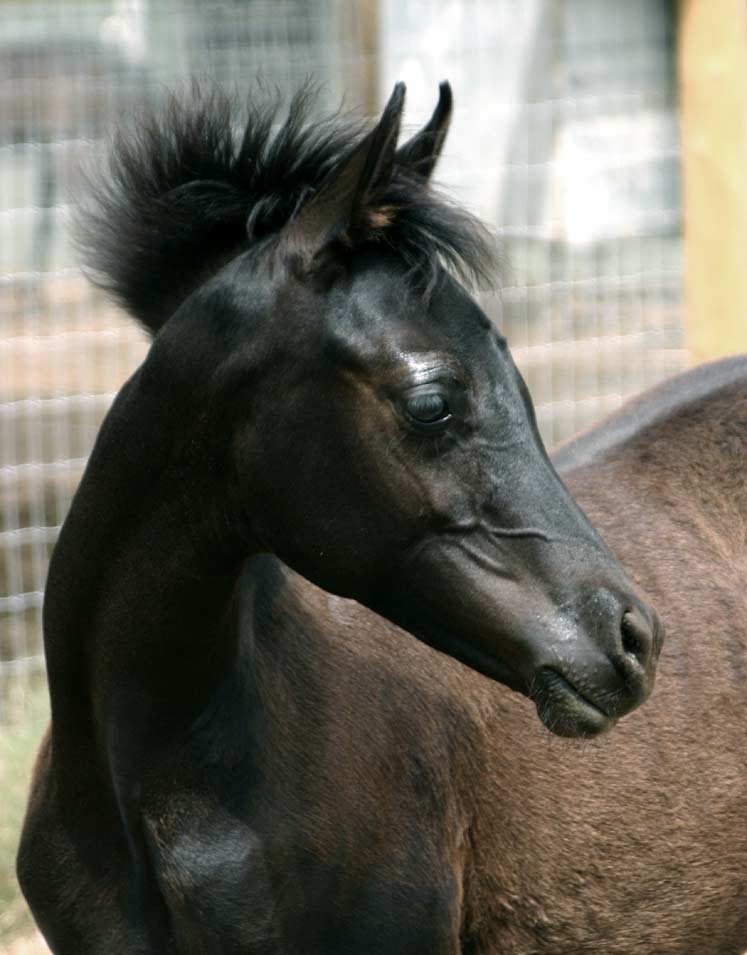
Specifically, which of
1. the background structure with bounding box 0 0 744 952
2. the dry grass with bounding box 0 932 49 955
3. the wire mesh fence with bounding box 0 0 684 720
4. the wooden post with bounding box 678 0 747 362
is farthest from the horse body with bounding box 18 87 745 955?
the wooden post with bounding box 678 0 747 362

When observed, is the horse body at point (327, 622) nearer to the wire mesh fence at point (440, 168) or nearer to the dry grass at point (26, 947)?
the dry grass at point (26, 947)

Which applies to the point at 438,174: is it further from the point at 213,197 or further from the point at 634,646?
the point at 634,646

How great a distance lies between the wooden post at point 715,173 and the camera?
6.11 m

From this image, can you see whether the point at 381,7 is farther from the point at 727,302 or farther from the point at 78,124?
the point at 727,302

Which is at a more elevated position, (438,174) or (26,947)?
(438,174)

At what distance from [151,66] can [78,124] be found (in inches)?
17.3

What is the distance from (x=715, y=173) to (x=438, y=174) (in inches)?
45.2

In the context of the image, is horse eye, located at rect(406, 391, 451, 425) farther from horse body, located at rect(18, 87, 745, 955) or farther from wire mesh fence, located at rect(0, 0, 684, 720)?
wire mesh fence, located at rect(0, 0, 684, 720)

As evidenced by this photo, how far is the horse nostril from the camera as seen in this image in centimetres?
237

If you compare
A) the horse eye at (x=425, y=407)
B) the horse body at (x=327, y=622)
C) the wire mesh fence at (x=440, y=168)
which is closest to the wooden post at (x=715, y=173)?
the wire mesh fence at (x=440, y=168)

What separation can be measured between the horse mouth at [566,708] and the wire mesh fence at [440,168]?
3391mm

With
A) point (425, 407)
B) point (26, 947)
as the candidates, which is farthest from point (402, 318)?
point (26, 947)

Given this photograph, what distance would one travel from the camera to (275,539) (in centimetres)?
249

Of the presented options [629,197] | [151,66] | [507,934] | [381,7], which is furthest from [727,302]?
[507,934]
